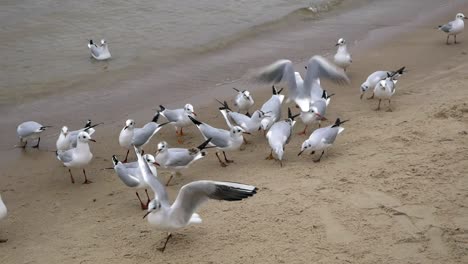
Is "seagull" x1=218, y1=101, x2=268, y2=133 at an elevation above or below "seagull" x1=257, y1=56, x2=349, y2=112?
below

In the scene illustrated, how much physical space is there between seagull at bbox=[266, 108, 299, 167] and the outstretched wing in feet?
6.73

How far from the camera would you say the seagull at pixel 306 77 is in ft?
29.7

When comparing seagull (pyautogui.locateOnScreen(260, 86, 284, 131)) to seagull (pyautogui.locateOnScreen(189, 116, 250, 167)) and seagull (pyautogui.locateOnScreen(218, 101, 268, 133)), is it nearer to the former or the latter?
seagull (pyautogui.locateOnScreen(218, 101, 268, 133))

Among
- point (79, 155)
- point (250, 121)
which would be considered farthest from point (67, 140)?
point (250, 121)

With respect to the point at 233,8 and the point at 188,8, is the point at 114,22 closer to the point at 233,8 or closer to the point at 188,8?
the point at 188,8

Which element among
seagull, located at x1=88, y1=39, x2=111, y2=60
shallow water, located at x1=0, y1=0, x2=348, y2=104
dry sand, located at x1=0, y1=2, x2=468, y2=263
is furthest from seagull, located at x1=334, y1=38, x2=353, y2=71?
seagull, located at x1=88, y1=39, x2=111, y2=60

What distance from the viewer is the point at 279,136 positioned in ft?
24.9

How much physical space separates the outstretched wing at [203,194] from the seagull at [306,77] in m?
3.67

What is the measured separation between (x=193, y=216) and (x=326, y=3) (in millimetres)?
11483

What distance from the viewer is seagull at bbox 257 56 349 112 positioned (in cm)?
905

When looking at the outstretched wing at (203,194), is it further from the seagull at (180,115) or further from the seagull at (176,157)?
the seagull at (180,115)

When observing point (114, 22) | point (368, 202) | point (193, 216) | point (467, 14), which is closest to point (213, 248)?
point (193, 216)

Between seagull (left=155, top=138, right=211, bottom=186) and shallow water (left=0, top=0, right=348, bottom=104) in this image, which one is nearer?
seagull (left=155, top=138, right=211, bottom=186)

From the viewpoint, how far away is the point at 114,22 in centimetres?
1438
